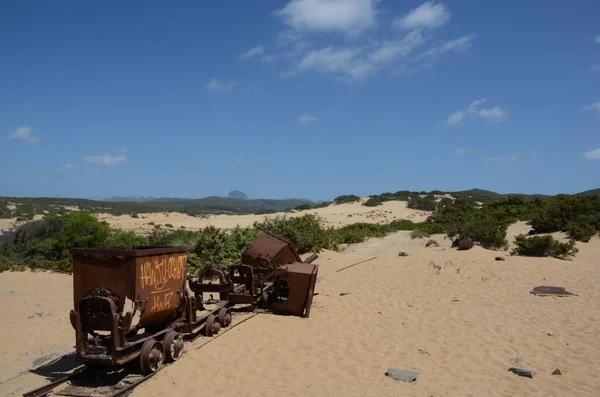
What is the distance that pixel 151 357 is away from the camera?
568cm

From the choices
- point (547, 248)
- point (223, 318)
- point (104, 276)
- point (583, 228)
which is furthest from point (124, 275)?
point (583, 228)

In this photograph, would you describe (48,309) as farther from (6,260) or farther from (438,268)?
(438,268)

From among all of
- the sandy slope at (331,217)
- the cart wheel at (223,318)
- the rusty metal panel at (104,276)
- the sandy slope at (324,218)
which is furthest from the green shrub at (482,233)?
the sandy slope at (331,217)

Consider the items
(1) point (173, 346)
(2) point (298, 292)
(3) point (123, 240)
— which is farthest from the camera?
(3) point (123, 240)

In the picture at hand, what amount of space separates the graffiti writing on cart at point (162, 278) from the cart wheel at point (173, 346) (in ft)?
1.28

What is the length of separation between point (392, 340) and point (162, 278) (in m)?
3.74

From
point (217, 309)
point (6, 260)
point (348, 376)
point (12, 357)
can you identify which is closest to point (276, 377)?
point (348, 376)

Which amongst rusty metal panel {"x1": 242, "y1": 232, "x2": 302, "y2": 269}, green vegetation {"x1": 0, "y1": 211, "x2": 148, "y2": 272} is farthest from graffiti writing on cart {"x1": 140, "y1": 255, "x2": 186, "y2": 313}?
green vegetation {"x1": 0, "y1": 211, "x2": 148, "y2": 272}

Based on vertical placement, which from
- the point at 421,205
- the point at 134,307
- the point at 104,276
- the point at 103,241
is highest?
the point at 421,205

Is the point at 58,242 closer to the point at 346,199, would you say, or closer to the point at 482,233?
the point at 482,233

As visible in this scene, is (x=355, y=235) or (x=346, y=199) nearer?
(x=355, y=235)

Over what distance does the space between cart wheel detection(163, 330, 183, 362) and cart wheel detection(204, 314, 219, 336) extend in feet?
3.42

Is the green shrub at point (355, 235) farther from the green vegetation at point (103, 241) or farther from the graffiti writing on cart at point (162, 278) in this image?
the graffiti writing on cart at point (162, 278)

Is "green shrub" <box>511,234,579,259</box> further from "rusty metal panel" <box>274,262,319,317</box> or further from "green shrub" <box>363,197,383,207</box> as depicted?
"green shrub" <box>363,197,383,207</box>
